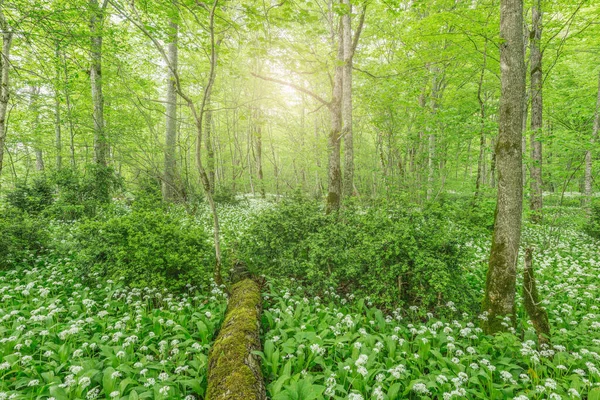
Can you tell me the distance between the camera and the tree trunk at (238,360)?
2.58 m

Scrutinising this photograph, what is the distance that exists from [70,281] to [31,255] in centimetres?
225

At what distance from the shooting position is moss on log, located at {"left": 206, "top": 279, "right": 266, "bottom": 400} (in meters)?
2.58

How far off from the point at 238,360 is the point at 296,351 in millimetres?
913

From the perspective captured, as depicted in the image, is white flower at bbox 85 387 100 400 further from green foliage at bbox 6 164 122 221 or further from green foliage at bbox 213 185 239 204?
green foliage at bbox 213 185 239 204

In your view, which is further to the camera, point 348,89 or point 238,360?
point 348,89

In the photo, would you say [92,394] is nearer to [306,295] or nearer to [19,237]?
[306,295]

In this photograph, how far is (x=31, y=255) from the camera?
6344 millimetres

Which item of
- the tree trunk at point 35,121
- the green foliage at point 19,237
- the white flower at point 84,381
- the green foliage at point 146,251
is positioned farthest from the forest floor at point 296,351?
the tree trunk at point 35,121

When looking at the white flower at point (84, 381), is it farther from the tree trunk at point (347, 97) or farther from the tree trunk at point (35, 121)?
the tree trunk at point (35, 121)

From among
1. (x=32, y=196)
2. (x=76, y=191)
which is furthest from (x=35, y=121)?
(x=76, y=191)

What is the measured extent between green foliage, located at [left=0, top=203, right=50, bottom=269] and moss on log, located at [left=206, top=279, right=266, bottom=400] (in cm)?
575

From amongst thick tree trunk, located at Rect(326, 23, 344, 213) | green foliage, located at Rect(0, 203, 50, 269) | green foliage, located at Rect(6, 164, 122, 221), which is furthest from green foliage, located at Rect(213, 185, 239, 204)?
thick tree trunk, located at Rect(326, 23, 344, 213)

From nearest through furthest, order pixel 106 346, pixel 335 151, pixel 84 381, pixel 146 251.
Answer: pixel 84 381 < pixel 106 346 < pixel 146 251 < pixel 335 151

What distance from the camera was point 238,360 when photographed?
9.66 ft
